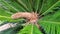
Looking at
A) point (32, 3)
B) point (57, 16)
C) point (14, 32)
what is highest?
point (32, 3)

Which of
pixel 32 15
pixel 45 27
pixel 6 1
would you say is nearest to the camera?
pixel 45 27

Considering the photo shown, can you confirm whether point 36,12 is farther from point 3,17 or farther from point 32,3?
point 3,17

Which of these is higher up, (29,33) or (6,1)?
(6,1)

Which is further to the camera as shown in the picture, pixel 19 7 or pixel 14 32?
pixel 19 7

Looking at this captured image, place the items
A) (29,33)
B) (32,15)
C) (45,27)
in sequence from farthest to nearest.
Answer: (32,15)
(45,27)
(29,33)

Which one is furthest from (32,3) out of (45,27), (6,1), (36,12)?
(45,27)

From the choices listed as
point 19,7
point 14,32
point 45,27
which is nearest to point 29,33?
point 45,27

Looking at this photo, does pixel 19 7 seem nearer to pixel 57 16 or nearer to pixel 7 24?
pixel 7 24
